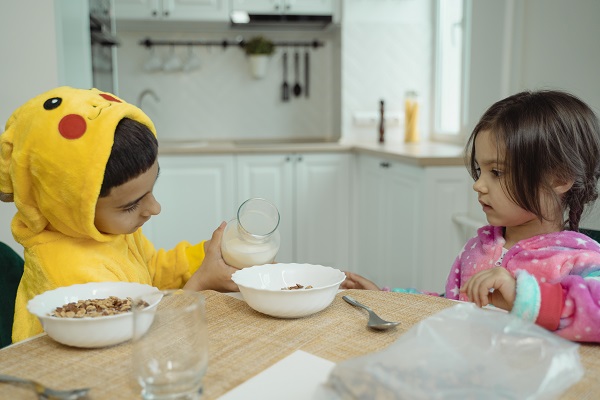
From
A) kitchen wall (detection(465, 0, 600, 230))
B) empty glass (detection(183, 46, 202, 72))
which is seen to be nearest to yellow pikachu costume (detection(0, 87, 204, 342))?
kitchen wall (detection(465, 0, 600, 230))

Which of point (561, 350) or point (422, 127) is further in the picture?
point (422, 127)

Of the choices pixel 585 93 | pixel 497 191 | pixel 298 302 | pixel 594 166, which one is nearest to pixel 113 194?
pixel 298 302

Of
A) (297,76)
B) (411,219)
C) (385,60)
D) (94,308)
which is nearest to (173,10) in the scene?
(297,76)

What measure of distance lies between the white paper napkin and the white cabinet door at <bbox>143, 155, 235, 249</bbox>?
2524 mm

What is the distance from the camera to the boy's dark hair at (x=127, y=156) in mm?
1060

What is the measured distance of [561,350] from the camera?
67 cm

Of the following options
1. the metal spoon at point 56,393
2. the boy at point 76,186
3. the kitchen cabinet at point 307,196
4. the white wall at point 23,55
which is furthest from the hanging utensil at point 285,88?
the metal spoon at point 56,393

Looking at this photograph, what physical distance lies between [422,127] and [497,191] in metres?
2.59

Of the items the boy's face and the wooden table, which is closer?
the wooden table

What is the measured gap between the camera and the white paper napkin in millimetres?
720

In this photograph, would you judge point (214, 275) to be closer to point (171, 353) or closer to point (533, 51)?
point (171, 353)

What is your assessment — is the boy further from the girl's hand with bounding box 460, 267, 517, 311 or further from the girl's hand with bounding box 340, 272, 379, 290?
the girl's hand with bounding box 460, 267, 517, 311

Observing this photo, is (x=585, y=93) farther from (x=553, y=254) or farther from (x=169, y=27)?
(x=169, y=27)

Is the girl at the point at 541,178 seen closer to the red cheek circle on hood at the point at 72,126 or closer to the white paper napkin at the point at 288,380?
the white paper napkin at the point at 288,380
